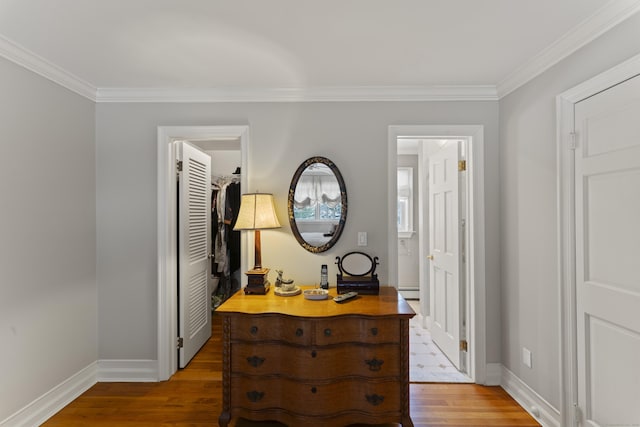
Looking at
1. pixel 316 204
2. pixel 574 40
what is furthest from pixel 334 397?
pixel 574 40

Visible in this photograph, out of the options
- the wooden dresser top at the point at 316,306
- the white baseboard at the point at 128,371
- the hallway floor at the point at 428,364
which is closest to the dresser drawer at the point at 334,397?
the wooden dresser top at the point at 316,306

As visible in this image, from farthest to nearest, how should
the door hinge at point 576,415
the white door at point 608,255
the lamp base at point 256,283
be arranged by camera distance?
the lamp base at point 256,283 → the door hinge at point 576,415 → the white door at point 608,255

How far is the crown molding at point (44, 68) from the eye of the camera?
202cm

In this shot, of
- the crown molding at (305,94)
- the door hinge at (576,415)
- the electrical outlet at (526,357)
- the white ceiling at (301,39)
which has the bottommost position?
the door hinge at (576,415)

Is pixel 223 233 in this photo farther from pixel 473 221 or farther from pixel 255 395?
pixel 473 221

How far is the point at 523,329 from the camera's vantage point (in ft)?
7.98

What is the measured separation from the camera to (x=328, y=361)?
6.63 feet

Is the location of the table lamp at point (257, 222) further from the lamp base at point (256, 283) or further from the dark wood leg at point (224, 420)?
the dark wood leg at point (224, 420)

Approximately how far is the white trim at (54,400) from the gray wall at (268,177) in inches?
7.0

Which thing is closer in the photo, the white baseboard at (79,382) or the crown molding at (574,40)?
the crown molding at (574,40)

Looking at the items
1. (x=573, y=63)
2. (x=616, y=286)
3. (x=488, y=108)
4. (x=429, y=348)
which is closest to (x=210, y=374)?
(x=429, y=348)

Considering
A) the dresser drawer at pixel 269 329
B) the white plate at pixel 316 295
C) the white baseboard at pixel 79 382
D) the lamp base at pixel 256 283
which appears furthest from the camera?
the lamp base at pixel 256 283

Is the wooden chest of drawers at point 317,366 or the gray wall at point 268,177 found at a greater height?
the gray wall at point 268,177

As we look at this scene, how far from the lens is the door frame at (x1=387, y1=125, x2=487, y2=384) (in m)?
2.72
